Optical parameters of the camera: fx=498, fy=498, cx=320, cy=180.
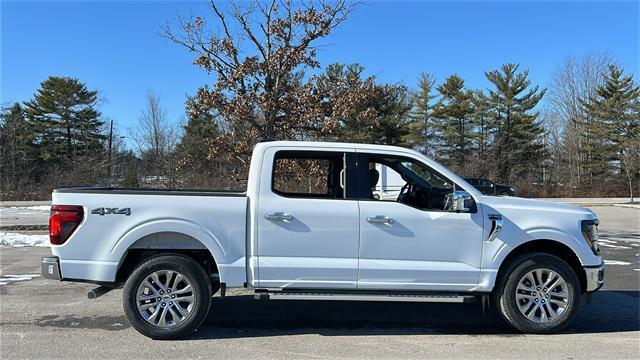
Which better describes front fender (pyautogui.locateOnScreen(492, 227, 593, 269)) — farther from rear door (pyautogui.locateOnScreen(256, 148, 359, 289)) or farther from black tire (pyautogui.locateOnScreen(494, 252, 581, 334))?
rear door (pyautogui.locateOnScreen(256, 148, 359, 289))

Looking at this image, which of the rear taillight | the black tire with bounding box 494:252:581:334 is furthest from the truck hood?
the rear taillight

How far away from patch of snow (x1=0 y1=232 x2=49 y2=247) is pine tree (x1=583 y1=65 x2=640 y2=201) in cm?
4397

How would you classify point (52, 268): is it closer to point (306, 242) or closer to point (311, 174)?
point (306, 242)

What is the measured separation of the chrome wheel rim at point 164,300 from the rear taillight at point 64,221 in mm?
883

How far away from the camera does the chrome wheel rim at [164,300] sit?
16.3 ft

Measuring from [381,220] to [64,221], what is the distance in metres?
3.15

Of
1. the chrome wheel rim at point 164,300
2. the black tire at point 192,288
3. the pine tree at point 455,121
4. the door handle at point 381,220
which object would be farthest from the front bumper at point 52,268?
the pine tree at point 455,121

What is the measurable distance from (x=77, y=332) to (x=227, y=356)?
1851 millimetres

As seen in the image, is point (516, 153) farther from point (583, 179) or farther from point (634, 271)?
point (634, 271)

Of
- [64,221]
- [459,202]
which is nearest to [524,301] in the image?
[459,202]

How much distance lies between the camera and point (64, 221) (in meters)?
A: 4.93

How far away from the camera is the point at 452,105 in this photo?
45.0 metres

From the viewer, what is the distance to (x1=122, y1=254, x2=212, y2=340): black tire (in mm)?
4938

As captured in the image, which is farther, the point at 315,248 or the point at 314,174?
the point at 314,174
